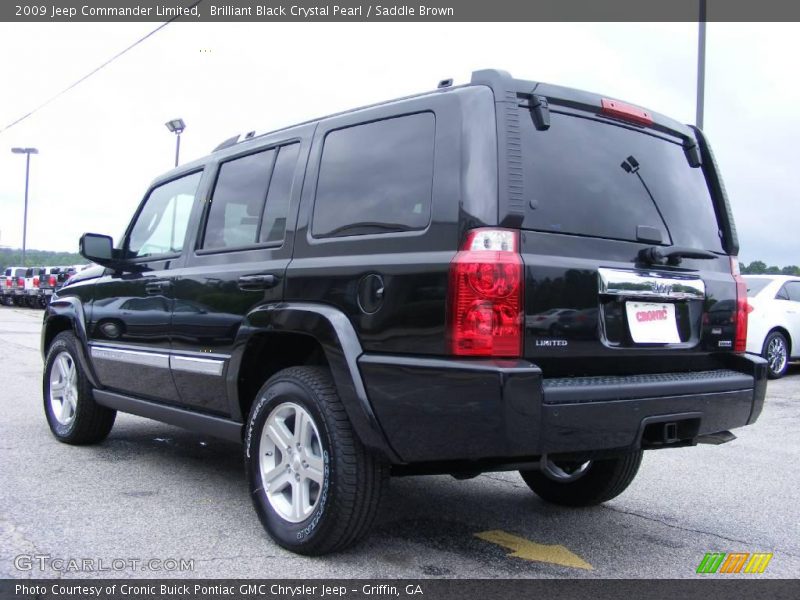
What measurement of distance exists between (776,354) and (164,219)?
30.6 feet

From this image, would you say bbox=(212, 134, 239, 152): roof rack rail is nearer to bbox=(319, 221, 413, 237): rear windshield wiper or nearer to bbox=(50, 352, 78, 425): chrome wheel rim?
bbox=(319, 221, 413, 237): rear windshield wiper

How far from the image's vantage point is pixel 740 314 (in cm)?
371

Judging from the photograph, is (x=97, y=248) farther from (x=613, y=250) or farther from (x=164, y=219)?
(x=613, y=250)

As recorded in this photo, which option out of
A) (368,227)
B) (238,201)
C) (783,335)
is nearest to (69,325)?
(238,201)

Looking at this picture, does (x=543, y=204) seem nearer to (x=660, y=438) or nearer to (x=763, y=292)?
(x=660, y=438)

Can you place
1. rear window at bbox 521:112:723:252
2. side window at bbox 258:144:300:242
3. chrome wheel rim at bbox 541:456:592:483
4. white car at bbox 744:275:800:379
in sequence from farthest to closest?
white car at bbox 744:275:800:379
chrome wheel rim at bbox 541:456:592:483
side window at bbox 258:144:300:242
rear window at bbox 521:112:723:252

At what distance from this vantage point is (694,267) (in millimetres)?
3514

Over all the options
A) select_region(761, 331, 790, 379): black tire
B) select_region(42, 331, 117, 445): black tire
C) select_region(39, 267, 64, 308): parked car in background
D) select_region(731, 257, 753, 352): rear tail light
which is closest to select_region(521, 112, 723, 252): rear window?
select_region(731, 257, 753, 352): rear tail light

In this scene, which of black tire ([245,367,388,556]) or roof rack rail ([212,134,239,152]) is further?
roof rack rail ([212,134,239,152])

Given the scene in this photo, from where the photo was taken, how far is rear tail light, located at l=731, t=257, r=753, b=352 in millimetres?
3658

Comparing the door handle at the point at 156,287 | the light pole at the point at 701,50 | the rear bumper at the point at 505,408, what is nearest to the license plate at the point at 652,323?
the rear bumper at the point at 505,408

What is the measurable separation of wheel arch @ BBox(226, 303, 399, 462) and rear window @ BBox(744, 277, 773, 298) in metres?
9.16

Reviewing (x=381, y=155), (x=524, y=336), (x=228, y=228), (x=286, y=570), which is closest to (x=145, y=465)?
(x=228, y=228)

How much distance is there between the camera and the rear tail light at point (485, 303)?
2773 mm
